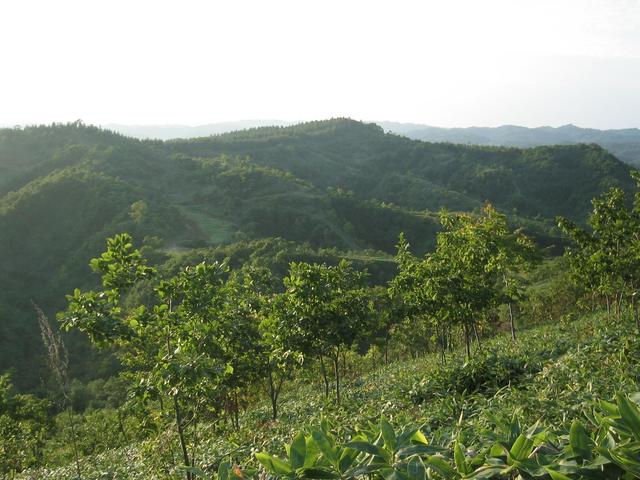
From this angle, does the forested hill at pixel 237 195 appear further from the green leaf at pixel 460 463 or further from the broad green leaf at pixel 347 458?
the green leaf at pixel 460 463

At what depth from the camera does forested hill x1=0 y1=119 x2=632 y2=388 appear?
255 ft

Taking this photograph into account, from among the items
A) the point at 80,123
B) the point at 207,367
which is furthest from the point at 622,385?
the point at 80,123

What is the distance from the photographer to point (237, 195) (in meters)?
118

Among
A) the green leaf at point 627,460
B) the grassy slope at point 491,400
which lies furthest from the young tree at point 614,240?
the green leaf at point 627,460

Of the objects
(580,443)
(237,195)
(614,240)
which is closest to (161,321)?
(580,443)

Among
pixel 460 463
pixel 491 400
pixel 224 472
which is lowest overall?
pixel 491 400

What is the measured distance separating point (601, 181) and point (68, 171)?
131784 millimetres

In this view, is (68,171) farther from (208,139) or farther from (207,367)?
(207,367)

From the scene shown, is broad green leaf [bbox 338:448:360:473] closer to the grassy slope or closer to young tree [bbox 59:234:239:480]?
the grassy slope

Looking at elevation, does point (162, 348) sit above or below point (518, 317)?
above

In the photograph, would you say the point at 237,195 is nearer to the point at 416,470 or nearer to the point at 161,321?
the point at 161,321

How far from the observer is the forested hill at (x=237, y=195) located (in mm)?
77625

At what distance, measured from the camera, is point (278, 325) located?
1030 centimetres

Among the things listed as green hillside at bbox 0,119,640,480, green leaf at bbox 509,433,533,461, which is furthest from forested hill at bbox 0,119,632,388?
green leaf at bbox 509,433,533,461
